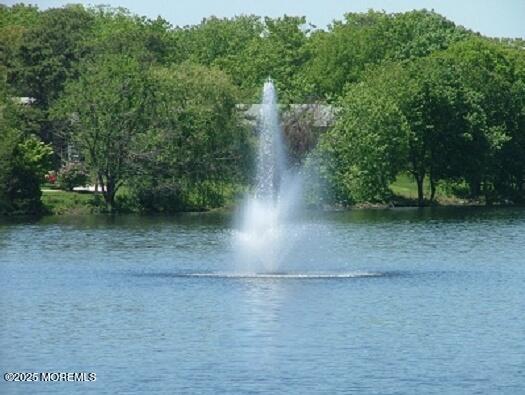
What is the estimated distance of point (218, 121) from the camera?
98562 mm

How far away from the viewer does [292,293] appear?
51031 millimetres

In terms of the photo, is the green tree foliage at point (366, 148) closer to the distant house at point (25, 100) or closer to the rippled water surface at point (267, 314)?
the distant house at point (25, 100)

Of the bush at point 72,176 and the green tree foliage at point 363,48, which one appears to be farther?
the green tree foliage at point 363,48

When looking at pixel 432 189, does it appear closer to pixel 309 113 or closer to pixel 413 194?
pixel 413 194

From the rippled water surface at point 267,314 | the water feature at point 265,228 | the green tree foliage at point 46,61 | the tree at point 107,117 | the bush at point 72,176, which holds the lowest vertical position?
the rippled water surface at point 267,314

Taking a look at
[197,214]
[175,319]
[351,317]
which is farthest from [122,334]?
[197,214]

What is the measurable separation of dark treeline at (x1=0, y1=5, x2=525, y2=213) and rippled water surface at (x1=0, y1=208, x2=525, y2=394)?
19.1 meters

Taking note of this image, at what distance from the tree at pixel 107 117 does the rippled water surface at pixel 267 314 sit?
1850 centimetres

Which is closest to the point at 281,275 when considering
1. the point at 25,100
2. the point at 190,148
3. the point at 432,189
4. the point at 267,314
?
the point at 267,314

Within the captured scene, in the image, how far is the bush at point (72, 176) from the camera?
96938 millimetres

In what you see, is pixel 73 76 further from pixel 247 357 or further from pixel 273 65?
pixel 247 357

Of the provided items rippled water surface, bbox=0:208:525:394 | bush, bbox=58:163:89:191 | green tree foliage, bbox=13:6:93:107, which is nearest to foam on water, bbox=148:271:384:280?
rippled water surface, bbox=0:208:525:394

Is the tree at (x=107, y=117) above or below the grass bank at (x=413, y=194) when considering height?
above

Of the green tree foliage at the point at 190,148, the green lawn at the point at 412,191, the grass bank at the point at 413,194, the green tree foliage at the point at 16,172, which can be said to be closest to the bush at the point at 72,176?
the green tree foliage at the point at 190,148
